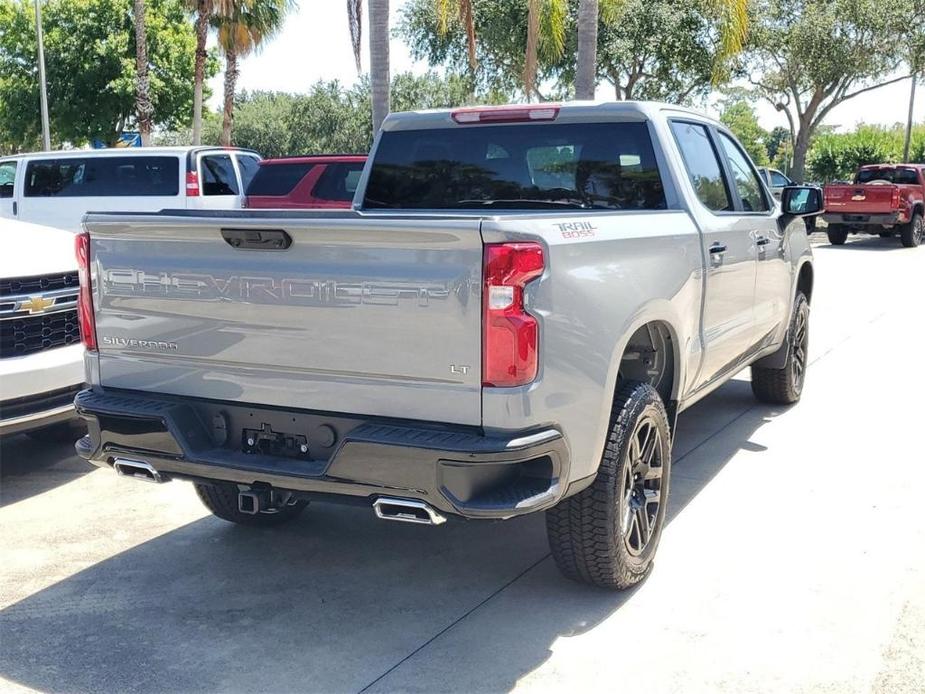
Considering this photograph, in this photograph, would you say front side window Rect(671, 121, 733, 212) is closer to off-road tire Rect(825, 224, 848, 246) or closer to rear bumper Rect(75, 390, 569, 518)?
rear bumper Rect(75, 390, 569, 518)

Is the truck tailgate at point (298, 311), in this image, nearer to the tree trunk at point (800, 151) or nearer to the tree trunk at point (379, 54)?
the tree trunk at point (379, 54)

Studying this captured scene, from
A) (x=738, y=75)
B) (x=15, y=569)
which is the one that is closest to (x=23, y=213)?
(x=15, y=569)

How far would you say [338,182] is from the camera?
1283 centimetres

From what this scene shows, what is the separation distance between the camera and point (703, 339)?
15.7 feet

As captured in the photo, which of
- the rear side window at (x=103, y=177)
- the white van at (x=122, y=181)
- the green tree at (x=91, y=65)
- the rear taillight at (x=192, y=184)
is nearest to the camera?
the rear taillight at (x=192, y=184)

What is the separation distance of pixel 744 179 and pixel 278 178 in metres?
8.39

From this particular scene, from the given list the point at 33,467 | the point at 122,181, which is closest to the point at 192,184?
the point at 122,181

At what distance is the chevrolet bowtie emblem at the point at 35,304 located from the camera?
17.4ft

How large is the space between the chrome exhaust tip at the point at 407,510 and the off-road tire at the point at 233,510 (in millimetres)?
1460

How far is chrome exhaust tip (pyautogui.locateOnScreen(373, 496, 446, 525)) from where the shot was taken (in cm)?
332

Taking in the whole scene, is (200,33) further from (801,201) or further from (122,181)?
(801,201)

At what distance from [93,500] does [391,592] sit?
2.08 m

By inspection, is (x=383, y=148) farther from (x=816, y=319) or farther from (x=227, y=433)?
(x=816, y=319)

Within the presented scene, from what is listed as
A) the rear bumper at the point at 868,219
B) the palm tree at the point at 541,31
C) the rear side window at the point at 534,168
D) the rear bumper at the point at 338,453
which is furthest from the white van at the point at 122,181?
the rear bumper at the point at 868,219
